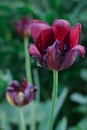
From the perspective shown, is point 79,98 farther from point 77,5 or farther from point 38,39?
point 38,39

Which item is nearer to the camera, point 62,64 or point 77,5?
point 62,64

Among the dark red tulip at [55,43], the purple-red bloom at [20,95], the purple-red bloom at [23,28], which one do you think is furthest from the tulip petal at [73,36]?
the purple-red bloom at [23,28]

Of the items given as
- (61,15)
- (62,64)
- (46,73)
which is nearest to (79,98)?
(46,73)

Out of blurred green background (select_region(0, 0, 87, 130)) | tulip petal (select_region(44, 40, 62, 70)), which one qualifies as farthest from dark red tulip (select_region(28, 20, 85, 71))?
blurred green background (select_region(0, 0, 87, 130))

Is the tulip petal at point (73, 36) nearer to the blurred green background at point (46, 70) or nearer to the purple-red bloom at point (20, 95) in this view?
the purple-red bloom at point (20, 95)

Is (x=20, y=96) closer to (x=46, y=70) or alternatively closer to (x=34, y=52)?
(x=34, y=52)

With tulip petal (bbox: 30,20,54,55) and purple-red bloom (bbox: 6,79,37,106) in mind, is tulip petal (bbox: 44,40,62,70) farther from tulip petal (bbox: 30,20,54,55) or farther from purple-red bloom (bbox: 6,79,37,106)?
purple-red bloom (bbox: 6,79,37,106)

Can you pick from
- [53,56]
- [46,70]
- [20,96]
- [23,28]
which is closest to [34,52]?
[53,56]
